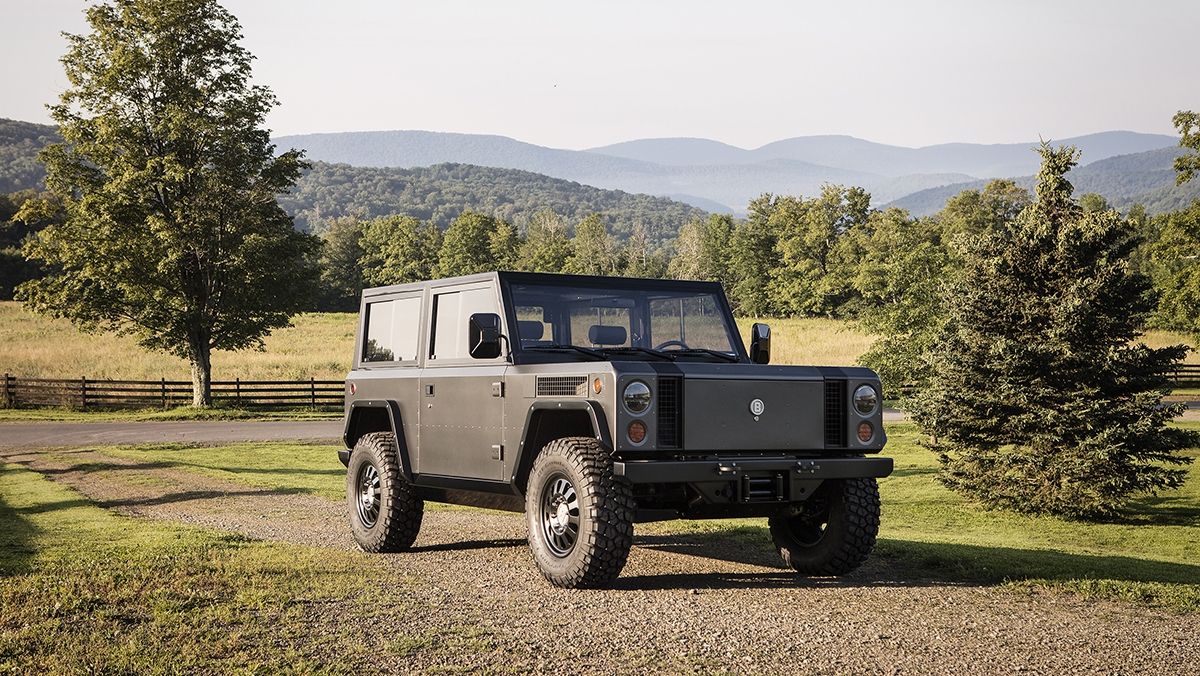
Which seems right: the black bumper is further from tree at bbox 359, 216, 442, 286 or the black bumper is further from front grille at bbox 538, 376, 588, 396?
tree at bbox 359, 216, 442, 286

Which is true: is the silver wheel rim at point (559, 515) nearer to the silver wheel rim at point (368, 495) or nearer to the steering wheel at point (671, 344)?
the steering wheel at point (671, 344)

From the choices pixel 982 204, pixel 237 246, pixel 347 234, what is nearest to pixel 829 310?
pixel 982 204

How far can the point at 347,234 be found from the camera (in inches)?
5305

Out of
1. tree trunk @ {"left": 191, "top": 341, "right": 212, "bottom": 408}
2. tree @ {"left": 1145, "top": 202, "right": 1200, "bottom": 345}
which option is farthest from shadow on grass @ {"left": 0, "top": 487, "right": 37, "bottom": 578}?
tree @ {"left": 1145, "top": 202, "right": 1200, "bottom": 345}

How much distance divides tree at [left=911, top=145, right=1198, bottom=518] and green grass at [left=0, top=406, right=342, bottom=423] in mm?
24690

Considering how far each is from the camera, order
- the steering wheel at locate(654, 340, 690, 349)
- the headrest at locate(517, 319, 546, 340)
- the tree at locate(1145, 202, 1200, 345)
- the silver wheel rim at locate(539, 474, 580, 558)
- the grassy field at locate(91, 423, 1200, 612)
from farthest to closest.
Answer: the tree at locate(1145, 202, 1200, 345) < the steering wheel at locate(654, 340, 690, 349) < the headrest at locate(517, 319, 546, 340) < the grassy field at locate(91, 423, 1200, 612) < the silver wheel rim at locate(539, 474, 580, 558)

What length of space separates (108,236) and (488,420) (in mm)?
32327

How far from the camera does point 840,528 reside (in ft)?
31.4

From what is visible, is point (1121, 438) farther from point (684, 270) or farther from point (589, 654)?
point (684, 270)

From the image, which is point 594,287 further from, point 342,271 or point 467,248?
point 342,271

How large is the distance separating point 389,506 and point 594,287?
2806mm

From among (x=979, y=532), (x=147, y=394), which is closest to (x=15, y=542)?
(x=979, y=532)

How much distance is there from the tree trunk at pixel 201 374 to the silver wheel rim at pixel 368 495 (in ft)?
101

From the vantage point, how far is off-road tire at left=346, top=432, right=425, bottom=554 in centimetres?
1105
